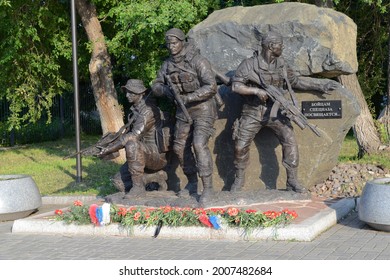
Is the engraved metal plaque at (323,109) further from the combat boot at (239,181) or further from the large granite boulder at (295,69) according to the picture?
the combat boot at (239,181)

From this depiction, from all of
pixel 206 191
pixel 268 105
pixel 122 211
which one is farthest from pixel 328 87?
pixel 122 211

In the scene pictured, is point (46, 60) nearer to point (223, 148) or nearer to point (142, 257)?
point (223, 148)

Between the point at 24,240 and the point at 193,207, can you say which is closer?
the point at 24,240

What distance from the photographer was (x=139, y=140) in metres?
8.71

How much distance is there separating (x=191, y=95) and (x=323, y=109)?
84.0 inches

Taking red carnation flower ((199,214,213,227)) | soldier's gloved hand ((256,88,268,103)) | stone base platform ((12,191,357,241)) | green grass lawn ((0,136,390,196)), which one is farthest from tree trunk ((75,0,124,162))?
red carnation flower ((199,214,213,227))

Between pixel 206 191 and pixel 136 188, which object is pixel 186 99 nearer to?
pixel 206 191

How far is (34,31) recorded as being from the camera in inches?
559

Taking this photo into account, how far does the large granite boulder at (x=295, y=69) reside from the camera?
9.08 m

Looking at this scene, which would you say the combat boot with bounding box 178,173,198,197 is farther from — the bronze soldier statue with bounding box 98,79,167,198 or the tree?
the tree

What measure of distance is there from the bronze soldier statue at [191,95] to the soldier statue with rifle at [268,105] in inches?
18.0

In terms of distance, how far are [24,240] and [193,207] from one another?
2.14 metres

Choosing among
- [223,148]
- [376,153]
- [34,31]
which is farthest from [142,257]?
[34,31]

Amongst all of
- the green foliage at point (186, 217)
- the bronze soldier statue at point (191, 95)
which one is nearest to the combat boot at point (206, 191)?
the bronze soldier statue at point (191, 95)
